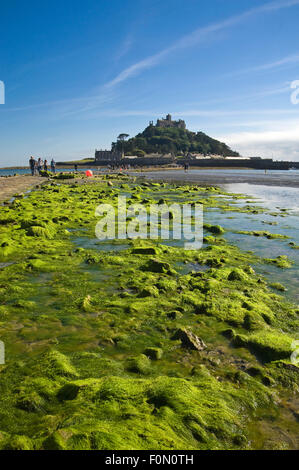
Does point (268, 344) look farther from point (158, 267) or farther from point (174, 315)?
point (158, 267)

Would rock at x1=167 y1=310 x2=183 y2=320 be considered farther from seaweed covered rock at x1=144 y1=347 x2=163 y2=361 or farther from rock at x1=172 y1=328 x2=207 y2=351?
seaweed covered rock at x1=144 y1=347 x2=163 y2=361

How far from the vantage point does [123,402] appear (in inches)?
133

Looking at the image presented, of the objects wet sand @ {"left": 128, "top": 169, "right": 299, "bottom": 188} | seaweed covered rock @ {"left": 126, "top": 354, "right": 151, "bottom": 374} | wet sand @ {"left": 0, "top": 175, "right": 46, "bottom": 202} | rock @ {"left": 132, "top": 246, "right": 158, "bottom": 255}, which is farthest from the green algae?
wet sand @ {"left": 128, "top": 169, "right": 299, "bottom": 188}

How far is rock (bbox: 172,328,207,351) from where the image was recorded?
463 cm

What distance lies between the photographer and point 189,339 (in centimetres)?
470

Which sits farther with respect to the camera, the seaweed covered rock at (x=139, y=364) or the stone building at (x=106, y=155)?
the stone building at (x=106, y=155)

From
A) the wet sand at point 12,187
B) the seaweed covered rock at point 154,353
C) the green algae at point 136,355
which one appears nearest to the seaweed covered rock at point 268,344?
the green algae at point 136,355

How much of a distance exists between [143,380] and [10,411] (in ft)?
4.99

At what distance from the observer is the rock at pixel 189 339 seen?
4629 millimetres

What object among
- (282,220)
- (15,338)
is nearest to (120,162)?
(282,220)

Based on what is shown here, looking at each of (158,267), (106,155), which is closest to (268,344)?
(158,267)

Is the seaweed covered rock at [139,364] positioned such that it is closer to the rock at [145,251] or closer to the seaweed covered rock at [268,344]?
the seaweed covered rock at [268,344]

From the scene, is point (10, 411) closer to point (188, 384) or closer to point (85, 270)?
point (188, 384)

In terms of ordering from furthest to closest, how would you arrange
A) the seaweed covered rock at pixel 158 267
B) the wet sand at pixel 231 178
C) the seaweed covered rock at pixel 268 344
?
the wet sand at pixel 231 178, the seaweed covered rock at pixel 158 267, the seaweed covered rock at pixel 268 344
